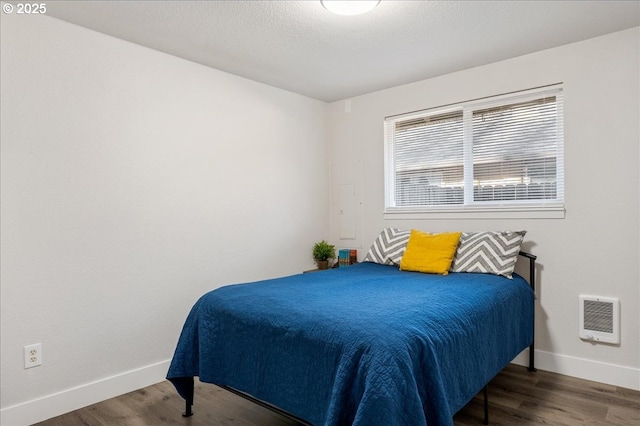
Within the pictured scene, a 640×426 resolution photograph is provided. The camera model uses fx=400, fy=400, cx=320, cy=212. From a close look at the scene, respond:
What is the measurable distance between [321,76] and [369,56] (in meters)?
0.58

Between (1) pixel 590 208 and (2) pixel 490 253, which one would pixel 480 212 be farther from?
(1) pixel 590 208

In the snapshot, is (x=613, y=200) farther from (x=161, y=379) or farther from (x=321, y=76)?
(x=161, y=379)

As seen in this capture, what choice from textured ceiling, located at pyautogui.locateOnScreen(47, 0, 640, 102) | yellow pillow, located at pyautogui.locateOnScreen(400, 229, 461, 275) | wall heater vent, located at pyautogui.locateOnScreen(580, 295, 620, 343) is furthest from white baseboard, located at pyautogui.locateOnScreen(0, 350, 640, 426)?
textured ceiling, located at pyautogui.locateOnScreen(47, 0, 640, 102)

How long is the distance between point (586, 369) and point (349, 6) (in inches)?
113

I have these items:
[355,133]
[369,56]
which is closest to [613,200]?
[369,56]

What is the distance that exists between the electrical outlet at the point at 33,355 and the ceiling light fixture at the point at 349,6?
256 centimetres

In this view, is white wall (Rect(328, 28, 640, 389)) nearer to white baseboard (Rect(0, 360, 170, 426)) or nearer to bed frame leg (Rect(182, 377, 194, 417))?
bed frame leg (Rect(182, 377, 194, 417))

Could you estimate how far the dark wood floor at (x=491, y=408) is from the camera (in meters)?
2.26

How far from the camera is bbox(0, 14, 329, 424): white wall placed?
2.30 m

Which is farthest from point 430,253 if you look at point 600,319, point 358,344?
point 358,344

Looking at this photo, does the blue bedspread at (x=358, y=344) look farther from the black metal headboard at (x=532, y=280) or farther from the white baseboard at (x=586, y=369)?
the white baseboard at (x=586, y=369)

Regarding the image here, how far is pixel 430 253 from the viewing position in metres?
3.06

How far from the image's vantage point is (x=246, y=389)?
6.43 ft

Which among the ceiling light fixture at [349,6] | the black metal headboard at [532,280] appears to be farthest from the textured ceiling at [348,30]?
the black metal headboard at [532,280]
